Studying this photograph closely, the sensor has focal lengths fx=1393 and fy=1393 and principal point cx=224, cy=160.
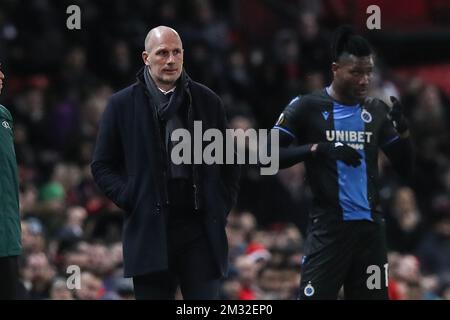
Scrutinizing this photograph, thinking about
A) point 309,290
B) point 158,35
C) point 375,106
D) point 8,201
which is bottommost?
point 309,290

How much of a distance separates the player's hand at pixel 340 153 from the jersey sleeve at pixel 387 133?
0.32 metres

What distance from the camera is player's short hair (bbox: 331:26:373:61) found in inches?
357

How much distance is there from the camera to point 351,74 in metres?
9.06

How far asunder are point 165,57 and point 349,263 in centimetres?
188

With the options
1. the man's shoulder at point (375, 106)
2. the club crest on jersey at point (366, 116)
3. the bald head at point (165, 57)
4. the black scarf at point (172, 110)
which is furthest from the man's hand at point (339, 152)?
the bald head at point (165, 57)

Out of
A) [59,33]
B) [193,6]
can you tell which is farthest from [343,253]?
[193,6]

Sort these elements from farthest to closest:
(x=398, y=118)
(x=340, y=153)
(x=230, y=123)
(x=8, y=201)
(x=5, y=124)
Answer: (x=230, y=123), (x=398, y=118), (x=340, y=153), (x=5, y=124), (x=8, y=201)

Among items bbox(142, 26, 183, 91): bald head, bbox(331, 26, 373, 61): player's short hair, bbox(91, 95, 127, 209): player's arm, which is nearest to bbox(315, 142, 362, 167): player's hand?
bbox(331, 26, 373, 61): player's short hair

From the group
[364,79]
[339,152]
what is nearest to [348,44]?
[364,79]

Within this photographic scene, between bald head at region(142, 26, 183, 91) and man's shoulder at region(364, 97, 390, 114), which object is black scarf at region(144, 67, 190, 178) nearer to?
bald head at region(142, 26, 183, 91)

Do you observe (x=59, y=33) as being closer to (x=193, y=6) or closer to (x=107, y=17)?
(x=107, y=17)

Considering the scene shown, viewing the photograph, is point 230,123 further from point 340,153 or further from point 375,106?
point 340,153

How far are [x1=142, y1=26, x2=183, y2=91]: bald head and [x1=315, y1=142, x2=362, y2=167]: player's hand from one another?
121 cm

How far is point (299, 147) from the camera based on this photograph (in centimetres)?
906
